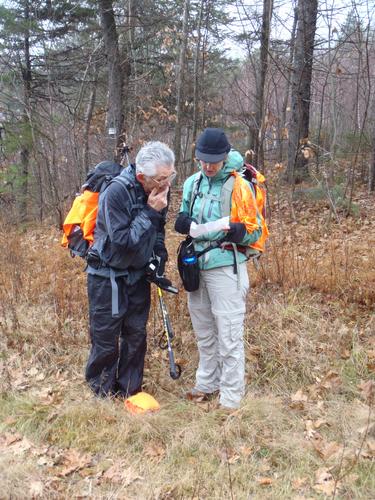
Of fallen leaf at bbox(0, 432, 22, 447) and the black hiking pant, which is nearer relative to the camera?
fallen leaf at bbox(0, 432, 22, 447)

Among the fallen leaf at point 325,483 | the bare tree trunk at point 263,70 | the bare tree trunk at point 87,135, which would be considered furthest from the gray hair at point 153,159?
the bare tree trunk at point 87,135

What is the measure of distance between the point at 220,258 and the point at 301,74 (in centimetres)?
499

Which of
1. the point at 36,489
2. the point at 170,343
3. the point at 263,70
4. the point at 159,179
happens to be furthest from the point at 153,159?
the point at 263,70

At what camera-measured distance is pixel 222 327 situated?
3.48m

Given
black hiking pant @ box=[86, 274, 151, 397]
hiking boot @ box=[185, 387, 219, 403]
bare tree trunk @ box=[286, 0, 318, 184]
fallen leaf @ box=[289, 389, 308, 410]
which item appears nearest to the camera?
black hiking pant @ box=[86, 274, 151, 397]

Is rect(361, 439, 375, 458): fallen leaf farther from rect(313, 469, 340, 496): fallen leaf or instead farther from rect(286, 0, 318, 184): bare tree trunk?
rect(286, 0, 318, 184): bare tree trunk

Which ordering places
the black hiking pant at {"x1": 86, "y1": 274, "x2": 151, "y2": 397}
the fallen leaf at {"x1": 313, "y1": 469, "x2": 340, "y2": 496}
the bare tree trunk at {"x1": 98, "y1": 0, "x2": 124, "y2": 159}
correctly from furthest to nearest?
the bare tree trunk at {"x1": 98, "y1": 0, "x2": 124, "y2": 159} < the black hiking pant at {"x1": 86, "y1": 274, "x2": 151, "y2": 397} < the fallen leaf at {"x1": 313, "y1": 469, "x2": 340, "y2": 496}

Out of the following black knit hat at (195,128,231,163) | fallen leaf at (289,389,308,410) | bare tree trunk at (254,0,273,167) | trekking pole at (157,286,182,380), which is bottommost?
fallen leaf at (289,389,308,410)

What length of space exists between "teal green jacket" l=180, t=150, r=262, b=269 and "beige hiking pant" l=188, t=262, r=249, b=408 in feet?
0.24

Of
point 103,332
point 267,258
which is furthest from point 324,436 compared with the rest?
point 267,258

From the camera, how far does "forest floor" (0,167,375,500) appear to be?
114 inches

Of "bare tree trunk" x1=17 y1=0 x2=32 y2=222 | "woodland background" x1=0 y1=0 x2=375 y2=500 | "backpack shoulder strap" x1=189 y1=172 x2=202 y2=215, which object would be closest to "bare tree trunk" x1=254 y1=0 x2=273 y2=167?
"woodland background" x1=0 y1=0 x2=375 y2=500

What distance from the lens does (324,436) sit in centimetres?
335

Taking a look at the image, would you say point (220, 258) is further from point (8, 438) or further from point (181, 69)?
point (181, 69)
